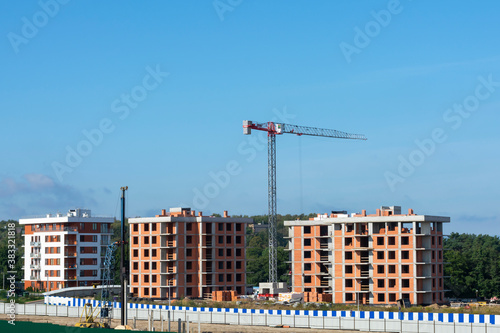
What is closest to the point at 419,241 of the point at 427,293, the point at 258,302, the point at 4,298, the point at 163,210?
the point at 427,293

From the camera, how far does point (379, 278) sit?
389 feet

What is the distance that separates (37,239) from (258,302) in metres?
63.8

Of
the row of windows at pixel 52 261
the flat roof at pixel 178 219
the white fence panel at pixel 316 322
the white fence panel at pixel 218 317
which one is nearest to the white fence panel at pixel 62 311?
the white fence panel at pixel 218 317

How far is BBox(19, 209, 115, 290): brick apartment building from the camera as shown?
525 ft

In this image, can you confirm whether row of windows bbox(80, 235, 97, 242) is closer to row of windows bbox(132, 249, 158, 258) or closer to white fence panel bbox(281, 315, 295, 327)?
row of windows bbox(132, 249, 158, 258)

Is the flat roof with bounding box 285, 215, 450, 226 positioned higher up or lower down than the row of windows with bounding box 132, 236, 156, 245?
higher up

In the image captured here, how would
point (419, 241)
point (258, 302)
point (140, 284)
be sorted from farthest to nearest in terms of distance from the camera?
point (140, 284) < point (258, 302) < point (419, 241)

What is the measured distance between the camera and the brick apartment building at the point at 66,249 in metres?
160

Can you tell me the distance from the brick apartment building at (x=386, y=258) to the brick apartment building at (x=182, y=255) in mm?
23511

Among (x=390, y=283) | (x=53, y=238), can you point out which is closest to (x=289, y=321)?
(x=390, y=283)

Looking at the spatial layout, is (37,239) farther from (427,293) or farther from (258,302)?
(427,293)

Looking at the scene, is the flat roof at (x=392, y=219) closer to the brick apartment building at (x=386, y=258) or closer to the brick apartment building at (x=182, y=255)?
the brick apartment building at (x=386, y=258)

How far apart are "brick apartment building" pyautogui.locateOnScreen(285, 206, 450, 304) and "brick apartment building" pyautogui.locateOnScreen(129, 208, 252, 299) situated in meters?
23.5

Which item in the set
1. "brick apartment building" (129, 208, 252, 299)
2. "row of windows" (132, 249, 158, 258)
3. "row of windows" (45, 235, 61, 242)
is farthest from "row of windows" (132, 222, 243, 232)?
"row of windows" (45, 235, 61, 242)
